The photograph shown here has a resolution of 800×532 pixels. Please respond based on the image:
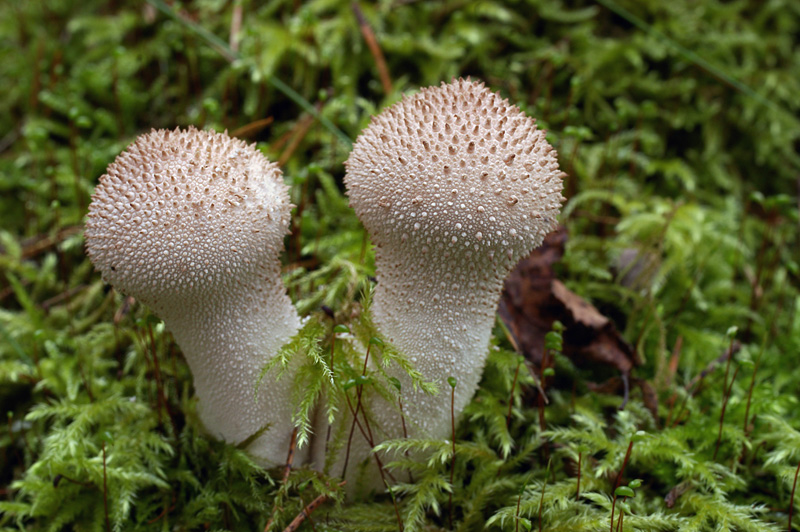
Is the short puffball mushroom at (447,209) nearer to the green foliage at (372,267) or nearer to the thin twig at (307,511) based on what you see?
the green foliage at (372,267)

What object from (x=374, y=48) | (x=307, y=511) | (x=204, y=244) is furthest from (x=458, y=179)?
(x=374, y=48)

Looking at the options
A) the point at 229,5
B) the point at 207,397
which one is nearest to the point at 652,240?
the point at 207,397

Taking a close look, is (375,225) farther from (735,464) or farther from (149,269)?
(735,464)

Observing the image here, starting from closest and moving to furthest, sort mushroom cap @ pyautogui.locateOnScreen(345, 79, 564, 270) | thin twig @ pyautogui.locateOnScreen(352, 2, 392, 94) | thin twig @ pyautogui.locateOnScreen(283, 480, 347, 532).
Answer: mushroom cap @ pyautogui.locateOnScreen(345, 79, 564, 270) < thin twig @ pyautogui.locateOnScreen(283, 480, 347, 532) < thin twig @ pyautogui.locateOnScreen(352, 2, 392, 94)

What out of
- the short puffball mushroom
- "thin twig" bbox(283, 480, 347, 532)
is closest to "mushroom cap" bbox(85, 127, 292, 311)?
the short puffball mushroom

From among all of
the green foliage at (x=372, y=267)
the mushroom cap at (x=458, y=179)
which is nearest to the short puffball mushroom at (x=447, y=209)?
the mushroom cap at (x=458, y=179)

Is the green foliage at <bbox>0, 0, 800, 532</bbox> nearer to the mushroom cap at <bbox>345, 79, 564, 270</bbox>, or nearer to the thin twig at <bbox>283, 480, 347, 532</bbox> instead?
the thin twig at <bbox>283, 480, 347, 532</bbox>
